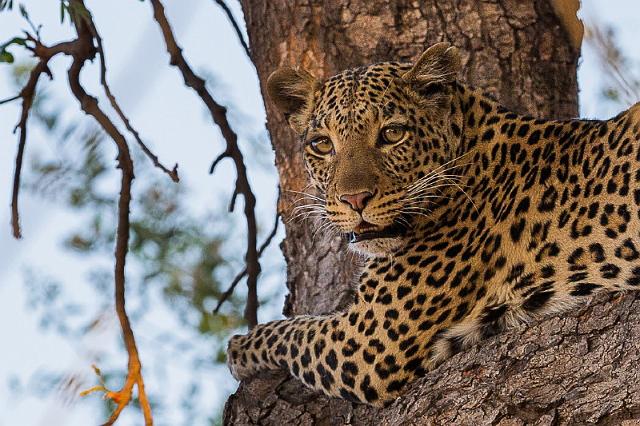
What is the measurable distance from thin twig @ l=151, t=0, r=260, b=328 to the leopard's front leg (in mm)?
592

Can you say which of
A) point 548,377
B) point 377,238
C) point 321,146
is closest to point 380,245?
point 377,238

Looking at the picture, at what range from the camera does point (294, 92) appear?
583 cm

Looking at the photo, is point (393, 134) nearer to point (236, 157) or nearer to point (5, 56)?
point (236, 157)

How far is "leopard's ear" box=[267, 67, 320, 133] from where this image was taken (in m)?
5.80

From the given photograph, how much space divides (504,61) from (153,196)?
139 inches

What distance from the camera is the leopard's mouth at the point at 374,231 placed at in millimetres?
5242

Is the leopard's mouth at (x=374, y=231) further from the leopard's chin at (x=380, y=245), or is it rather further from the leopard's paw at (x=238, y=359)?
the leopard's paw at (x=238, y=359)

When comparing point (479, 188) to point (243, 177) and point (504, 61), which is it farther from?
point (243, 177)

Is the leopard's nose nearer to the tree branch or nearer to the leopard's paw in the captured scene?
the tree branch

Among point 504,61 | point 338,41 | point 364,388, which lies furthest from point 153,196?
point 364,388

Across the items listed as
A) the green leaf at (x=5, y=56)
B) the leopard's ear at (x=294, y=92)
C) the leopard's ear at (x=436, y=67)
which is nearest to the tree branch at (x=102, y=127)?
the green leaf at (x=5, y=56)

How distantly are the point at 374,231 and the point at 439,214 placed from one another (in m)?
0.37

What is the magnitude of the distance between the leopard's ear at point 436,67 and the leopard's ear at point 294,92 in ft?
2.00

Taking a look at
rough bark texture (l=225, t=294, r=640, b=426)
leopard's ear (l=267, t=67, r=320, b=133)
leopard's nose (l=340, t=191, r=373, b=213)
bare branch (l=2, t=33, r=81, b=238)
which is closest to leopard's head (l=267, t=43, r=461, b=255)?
leopard's nose (l=340, t=191, r=373, b=213)
